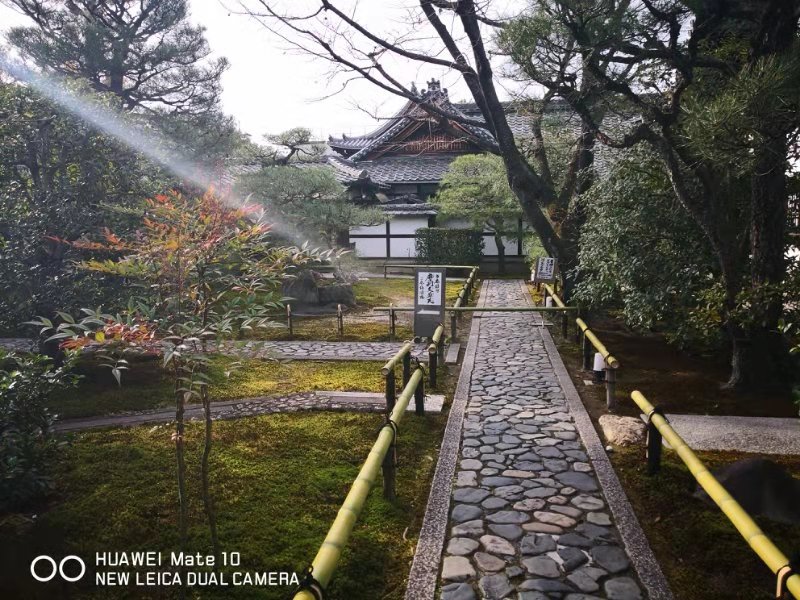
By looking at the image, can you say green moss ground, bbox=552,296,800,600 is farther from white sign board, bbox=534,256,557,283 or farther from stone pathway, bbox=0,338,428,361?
white sign board, bbox=534,256,557,283

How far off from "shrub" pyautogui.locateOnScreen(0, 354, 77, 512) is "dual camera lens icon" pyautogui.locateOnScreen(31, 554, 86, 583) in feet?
2.46

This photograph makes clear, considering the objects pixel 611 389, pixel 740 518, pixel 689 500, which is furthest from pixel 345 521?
pixel 611 389

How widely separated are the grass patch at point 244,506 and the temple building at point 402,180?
2012cm

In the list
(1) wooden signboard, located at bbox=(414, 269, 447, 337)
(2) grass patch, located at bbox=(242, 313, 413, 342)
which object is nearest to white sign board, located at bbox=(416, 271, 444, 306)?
(1) wooden signboard, located at bbox=(414, 269, 447, 337)

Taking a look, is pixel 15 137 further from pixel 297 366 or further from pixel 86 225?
pixel 297 366

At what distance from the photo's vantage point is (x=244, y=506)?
4.52 meters

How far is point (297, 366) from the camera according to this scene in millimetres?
9367

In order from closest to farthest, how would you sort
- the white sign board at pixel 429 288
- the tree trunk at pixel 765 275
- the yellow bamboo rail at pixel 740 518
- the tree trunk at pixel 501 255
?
the yellow bamboo rail at pixel 740 518
the tree trunk at pixel 765 275
the white sign board at pixel 429 288
the tree trunk at pixel 501 255

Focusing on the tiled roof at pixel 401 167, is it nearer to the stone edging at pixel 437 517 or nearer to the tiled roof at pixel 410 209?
the tiled roof at pixel 410 209

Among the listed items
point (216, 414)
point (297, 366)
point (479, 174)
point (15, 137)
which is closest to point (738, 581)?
point (216, 414)

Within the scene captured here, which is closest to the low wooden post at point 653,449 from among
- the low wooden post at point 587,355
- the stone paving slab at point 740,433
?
the stone paving slab at point 740,433

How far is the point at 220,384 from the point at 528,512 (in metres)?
5.35

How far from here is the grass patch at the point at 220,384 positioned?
23.9 ft

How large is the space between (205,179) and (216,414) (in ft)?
32.4
